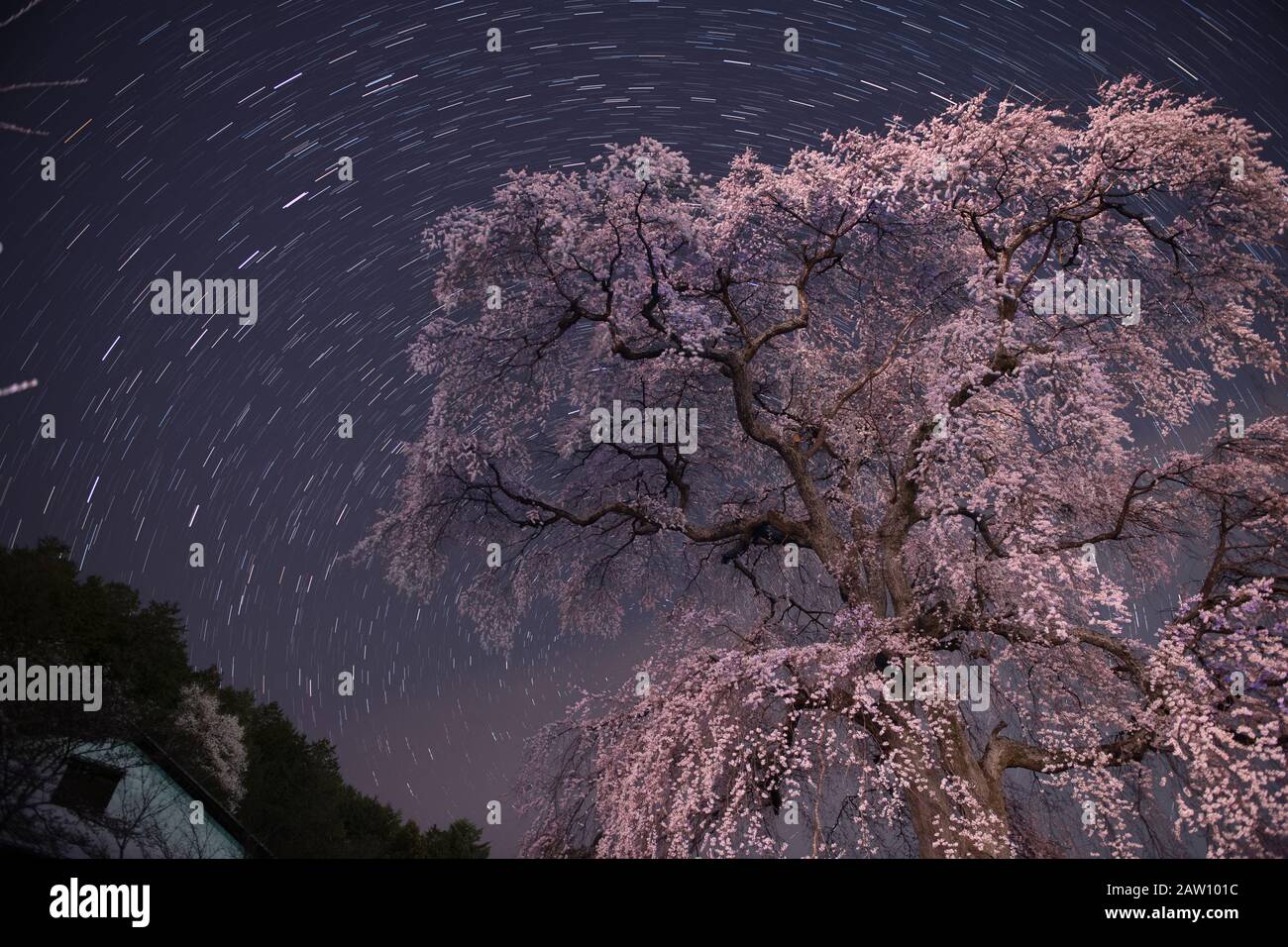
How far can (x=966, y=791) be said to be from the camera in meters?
8.67

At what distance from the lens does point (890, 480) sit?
1238 centimetres

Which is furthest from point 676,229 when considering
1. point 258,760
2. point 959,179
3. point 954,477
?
point 258,760

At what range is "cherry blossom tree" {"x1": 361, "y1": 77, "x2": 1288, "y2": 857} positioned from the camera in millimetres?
8859
